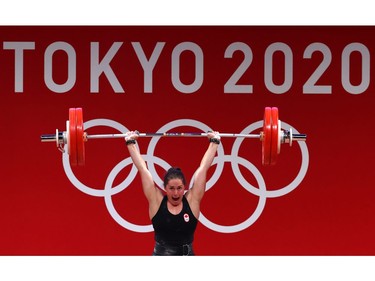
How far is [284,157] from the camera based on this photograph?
306 inches

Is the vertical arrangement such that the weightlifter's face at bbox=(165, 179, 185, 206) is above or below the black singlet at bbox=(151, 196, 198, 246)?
above

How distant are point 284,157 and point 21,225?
7.54 ft

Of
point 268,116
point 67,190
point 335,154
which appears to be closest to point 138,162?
point 268,116

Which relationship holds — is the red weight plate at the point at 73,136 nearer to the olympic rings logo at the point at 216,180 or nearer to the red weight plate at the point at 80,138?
the red weight plate at the point at 80,138

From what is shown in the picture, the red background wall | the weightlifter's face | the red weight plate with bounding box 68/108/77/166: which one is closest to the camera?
the weightlifter's face

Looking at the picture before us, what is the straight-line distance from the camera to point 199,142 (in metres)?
7.75

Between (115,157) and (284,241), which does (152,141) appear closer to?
(115,157)

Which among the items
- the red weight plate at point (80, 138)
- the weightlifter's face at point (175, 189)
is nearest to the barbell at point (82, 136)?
the red weight plate at point (80, 138)

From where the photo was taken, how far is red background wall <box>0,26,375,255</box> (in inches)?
303

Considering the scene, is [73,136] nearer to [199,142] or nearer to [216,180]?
[199,142]

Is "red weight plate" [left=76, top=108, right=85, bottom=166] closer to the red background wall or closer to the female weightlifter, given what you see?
the female weightlifter

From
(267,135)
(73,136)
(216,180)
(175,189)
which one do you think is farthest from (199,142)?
(73,136)

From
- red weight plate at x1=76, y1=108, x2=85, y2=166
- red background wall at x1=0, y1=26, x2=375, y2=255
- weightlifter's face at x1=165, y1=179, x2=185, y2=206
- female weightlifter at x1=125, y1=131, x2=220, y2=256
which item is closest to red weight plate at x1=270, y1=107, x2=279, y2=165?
female weightlifter at x1=125, y1=131, x2=220, y2=256

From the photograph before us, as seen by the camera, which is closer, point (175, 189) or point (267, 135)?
point (175, 189)
